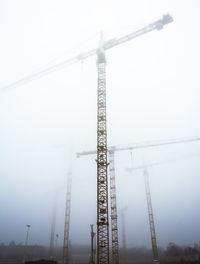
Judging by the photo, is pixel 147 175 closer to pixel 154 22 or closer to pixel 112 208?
pixel 112 208

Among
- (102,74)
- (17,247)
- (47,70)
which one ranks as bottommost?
(17,247)

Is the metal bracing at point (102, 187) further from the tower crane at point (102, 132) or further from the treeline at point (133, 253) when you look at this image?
the treeline at point (133, 253)

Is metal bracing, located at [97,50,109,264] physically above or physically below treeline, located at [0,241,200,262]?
above

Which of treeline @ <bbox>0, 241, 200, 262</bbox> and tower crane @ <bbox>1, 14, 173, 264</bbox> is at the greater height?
tower crane @ <bbox>1, 14, 173, 264</bbox>

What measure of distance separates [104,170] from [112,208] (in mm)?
16556

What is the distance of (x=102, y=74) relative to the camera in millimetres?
27438

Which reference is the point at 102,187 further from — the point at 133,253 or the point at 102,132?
the point at 133,253

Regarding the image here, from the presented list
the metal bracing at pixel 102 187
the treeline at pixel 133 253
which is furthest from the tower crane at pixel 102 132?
the treeline at pixel 133 253

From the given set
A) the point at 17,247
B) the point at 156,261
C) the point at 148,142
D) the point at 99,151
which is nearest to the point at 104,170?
the point at 99,151

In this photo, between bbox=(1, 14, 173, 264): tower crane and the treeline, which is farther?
the treeline

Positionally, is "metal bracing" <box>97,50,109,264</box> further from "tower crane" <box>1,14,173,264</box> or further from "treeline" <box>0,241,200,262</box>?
"treeline" <box>0,241,200,262</box>

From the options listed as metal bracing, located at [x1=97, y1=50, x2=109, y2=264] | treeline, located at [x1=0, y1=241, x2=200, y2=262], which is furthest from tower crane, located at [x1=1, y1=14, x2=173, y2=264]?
treeline, located at [x1=0, y1=241, x2=200, y2=262]

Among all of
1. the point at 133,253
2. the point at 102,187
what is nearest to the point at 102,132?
the point at 102,187

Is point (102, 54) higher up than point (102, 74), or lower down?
higher up
